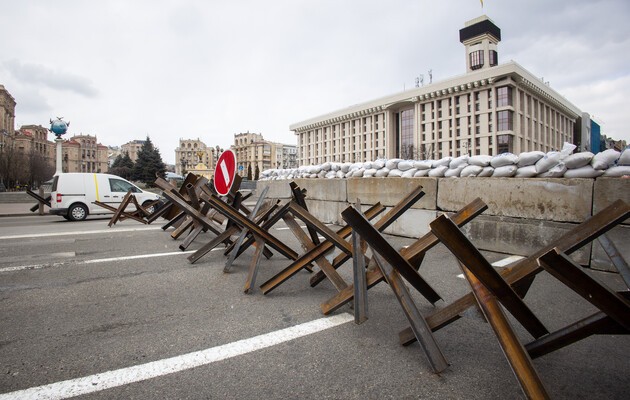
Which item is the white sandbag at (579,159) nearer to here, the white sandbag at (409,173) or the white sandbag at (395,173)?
the white sandbag at (409,173)

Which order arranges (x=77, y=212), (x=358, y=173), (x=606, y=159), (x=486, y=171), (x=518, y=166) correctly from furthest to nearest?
(x=77, y=212), (x=358, y=173), (x=486, y=171), (x=518, y=166), (x=606, y=159)

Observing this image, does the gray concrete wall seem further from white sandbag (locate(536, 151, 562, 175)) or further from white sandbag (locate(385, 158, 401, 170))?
white sandbag (locate(385, 158, 401, 170))

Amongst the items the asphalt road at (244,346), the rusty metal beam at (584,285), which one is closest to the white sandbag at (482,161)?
the asphalt road at (244,346)

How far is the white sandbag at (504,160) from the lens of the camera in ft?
17.1

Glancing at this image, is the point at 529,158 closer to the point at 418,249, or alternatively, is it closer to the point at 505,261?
the point at 505,261

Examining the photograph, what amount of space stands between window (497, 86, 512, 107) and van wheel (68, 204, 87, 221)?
7711 cm

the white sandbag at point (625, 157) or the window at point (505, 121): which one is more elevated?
the window at point (505, 121)

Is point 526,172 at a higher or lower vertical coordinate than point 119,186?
lower

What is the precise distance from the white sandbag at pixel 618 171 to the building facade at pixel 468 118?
237 ft

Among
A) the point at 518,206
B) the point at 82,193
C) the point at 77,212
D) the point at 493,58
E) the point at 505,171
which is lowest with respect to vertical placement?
the point at 77,212

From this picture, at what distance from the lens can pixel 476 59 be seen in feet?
309

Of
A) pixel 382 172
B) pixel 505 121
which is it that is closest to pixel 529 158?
pixel 382 172

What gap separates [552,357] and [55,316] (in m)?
3.79

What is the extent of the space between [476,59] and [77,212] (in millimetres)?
109367
